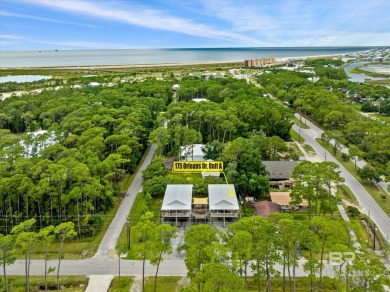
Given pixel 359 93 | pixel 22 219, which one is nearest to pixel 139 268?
pixel 22 219

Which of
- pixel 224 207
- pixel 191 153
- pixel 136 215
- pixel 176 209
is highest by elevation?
pixel 191 153

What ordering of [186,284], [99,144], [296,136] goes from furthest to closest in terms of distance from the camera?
[296,136] → [99,144] → [186,284]

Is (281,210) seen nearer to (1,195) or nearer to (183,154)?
(183,154)

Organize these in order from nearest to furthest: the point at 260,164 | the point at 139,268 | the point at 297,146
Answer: the point at 139,268, the point at 260,164, the point at 297,146

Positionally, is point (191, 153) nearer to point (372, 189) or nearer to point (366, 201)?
point (366, 201)

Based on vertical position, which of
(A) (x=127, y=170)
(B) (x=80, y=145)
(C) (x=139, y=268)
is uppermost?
(B) (x=80, y=145)

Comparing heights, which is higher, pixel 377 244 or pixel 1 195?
pixel 1 195

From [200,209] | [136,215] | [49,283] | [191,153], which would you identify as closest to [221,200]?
[200,209]
